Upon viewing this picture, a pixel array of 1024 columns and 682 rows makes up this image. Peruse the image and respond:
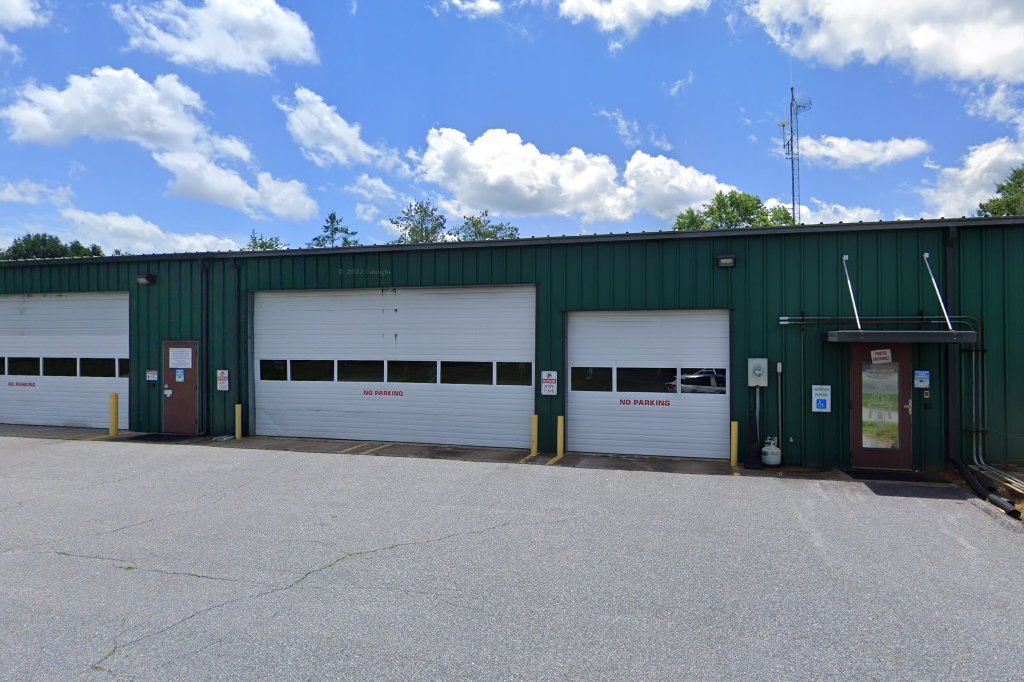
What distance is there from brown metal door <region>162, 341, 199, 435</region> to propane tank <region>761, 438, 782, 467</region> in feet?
39.4

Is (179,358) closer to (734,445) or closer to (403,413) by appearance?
(403,413)

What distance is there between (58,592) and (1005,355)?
1296cm

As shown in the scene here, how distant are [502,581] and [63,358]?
15.6 metres

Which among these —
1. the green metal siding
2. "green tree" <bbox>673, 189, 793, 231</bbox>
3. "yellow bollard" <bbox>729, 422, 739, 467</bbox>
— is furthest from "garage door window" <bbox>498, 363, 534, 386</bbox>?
"green tree" <bbox>673, 189, 793, 231</bbox>

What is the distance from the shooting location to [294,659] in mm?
4059

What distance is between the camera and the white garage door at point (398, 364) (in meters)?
13.1

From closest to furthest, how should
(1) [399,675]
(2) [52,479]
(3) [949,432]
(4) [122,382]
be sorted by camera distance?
(1) [399,675] < (2) [52,479] < (3) [949,432] < (4) [122,382]

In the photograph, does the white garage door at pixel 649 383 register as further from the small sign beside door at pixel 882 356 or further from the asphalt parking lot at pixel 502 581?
the asphalt parking lot at pixel 502 581

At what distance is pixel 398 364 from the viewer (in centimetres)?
1381

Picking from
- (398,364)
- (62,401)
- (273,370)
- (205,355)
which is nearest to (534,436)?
(398,364)

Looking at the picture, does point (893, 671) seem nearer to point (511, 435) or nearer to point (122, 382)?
point (511, 435)

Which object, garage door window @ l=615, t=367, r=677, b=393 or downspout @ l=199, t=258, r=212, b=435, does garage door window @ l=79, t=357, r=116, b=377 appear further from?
garage door window @ l=615, t=367, r=677, b=393

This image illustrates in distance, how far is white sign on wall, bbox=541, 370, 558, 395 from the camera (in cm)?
1254

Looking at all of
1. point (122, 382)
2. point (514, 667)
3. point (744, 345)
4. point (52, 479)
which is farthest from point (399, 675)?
point (122, 382)
